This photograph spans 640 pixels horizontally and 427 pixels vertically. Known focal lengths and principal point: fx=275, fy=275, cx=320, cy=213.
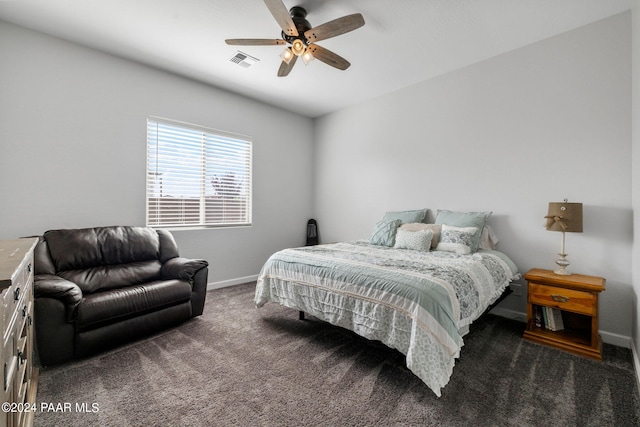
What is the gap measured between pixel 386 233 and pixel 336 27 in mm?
2260

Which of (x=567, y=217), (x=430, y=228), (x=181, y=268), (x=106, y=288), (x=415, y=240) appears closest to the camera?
(x=567, y=217)

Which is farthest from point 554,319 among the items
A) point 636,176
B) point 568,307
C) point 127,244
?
point 127,244

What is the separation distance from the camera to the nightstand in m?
2.21

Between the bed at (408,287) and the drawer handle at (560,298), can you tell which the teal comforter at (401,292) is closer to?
the bed at (408,287)

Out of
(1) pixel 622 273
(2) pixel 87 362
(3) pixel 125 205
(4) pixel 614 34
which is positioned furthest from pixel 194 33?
(1) pixel 622 273

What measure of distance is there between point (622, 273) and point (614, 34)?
2.15 m

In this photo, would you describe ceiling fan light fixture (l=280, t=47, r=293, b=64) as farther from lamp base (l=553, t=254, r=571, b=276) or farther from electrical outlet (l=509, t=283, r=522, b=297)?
electrical outlet (l=509, t=283, r=522, b=297)

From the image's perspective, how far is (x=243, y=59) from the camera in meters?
3.18

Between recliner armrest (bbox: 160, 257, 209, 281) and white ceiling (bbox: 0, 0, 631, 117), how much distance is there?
2.30 meters

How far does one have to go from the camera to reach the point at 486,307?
2.28 meters

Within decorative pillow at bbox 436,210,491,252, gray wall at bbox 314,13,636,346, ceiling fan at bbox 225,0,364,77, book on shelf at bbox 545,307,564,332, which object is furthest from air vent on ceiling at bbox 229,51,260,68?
book on shelf at bbox 545,307,564,332

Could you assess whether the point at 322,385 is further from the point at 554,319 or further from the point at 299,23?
the point at 299,23

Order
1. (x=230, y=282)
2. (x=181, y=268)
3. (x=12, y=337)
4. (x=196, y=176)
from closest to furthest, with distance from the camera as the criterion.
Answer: (x=12, y=337), (x=181, y=268), (x=196, y=176), (x=230, y=282)

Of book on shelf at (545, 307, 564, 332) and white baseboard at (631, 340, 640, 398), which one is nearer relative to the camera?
white baseboard at (631, 340, 640, 398)
